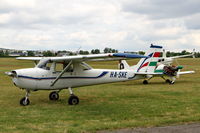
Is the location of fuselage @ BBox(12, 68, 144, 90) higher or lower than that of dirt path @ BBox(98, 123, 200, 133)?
higher

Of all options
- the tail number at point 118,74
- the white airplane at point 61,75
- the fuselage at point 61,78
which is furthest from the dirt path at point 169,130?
the tail number at point 118,74

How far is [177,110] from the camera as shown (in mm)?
9117

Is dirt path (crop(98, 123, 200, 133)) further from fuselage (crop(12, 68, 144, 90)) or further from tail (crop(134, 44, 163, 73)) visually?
tail (crop(134, 44, 163, 73))

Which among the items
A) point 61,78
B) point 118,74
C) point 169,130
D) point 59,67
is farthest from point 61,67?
point 169,130

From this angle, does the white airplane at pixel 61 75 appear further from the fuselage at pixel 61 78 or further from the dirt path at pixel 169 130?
the dirt path at pixel 169 130

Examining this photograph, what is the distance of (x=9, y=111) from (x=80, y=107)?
257cm

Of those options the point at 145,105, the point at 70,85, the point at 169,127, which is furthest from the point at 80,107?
the point at 169,127

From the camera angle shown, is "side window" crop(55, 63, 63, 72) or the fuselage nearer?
the fuselage

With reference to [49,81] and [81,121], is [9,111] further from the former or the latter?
[81,121]

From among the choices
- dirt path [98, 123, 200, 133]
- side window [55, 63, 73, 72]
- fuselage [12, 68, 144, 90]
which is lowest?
Answer: dirt path [98, 123, 200, 133]

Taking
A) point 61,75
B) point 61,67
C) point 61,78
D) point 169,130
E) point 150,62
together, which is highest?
point 150,62

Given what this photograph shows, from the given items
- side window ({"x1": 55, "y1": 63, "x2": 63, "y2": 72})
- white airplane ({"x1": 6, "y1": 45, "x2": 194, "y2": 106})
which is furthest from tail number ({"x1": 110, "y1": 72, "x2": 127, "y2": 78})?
side window ({"x1": 55, "y1": 63, "x2": 63, "y2": 72})

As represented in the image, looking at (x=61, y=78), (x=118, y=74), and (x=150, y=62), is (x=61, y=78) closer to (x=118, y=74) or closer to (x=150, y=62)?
(x=118, y=74)

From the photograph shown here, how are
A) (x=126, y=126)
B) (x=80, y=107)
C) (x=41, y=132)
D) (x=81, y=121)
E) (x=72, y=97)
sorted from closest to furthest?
(x=41, y=132) → (x=126, y=126) → (x=81, y=121) → (x=80, y=107) → (x=72, y=97)
